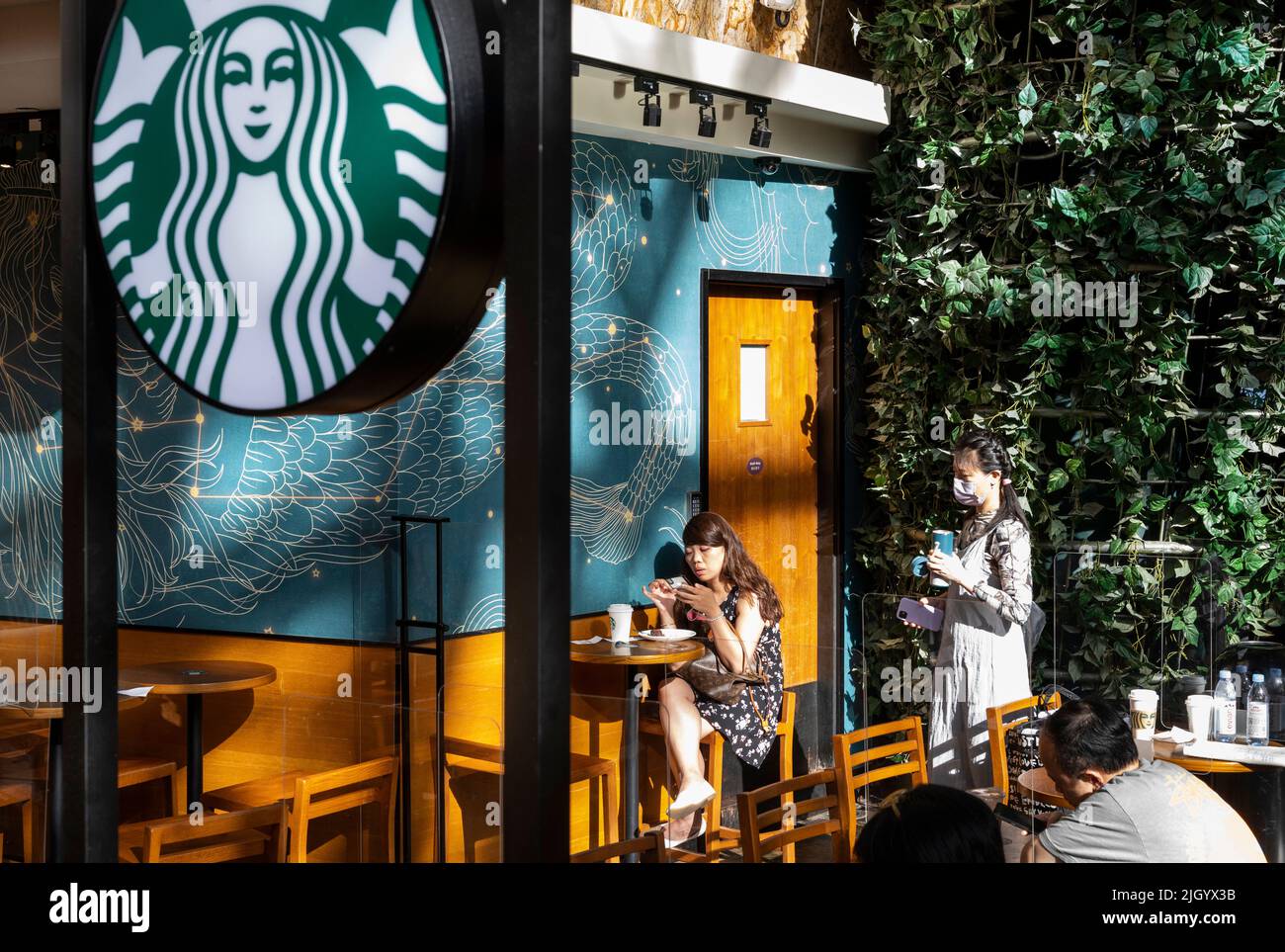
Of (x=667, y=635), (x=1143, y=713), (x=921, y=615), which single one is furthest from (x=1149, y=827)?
(x=667, y=635)

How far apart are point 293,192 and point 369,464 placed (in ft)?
11.3

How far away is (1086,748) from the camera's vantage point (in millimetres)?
2869

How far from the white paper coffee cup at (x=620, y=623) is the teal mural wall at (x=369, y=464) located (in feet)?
0.73

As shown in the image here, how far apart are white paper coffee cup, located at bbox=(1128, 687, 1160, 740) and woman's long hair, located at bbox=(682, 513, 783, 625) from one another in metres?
1.31

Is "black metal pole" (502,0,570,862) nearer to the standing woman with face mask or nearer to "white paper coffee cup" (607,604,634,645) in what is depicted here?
the standing woman with face mask

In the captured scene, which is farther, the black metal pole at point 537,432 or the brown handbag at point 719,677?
the brown handbag at point 719,677

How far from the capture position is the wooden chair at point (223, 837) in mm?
2660

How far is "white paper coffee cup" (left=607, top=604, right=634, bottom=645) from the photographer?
4.73 metres

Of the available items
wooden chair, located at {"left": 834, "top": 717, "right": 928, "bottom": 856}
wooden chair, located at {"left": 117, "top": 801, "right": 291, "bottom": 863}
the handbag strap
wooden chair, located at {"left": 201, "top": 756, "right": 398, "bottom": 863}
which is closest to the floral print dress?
the handbag strap

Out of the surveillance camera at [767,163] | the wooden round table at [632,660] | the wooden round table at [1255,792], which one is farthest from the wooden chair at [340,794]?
the surveillance camera at [767,163]

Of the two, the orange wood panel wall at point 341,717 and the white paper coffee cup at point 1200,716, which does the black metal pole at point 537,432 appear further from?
the white paper coffee cup at point 1200,716

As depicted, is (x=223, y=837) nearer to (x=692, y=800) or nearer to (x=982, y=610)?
(x=692, y=800)

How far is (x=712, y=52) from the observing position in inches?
196
